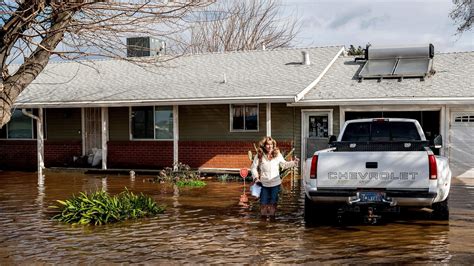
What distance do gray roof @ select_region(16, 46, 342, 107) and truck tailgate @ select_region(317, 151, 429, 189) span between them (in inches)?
315

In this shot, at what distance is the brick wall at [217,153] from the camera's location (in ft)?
63.3

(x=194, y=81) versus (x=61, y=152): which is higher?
(x=194, y=81)

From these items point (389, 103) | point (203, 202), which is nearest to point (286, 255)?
point (203, 202)

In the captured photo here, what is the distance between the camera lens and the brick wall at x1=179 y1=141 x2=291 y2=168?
1928 cm

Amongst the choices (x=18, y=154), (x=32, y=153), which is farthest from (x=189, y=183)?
(x=18, y=154)

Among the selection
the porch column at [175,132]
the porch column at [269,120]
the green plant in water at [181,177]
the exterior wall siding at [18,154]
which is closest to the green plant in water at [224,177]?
the green plant in water at [181,177]

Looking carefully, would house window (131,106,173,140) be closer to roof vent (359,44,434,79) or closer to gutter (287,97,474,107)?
gutter (287,97,474,107)

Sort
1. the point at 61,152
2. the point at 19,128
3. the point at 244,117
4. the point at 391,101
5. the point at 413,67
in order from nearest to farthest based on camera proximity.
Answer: the point at 391,101 → the point at 413,67 → the point at 244,117 → the point at 61,152 → the point at 19,128

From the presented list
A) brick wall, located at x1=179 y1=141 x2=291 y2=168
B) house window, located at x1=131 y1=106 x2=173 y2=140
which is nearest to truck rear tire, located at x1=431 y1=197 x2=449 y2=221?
brick wall, located at x1=179 y1=141 x2=291 y2=168

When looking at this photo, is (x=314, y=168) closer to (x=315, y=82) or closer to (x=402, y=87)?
(x=402, y=87)

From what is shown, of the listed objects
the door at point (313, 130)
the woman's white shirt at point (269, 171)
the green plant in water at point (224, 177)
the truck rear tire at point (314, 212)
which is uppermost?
the door at point (313, 130)

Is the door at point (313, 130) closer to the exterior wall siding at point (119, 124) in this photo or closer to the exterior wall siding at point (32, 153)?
the exterior wall siding at point (119, 124)

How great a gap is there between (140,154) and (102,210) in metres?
10.7

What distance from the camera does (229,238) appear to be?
897 centimetres
